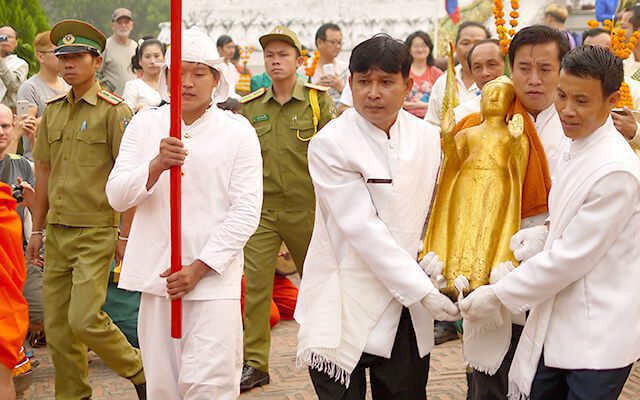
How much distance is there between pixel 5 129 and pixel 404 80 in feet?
9.50

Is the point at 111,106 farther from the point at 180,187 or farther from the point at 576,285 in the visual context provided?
the point at 576,285

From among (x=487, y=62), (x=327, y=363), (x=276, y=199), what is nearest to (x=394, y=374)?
(x=327, y=363)

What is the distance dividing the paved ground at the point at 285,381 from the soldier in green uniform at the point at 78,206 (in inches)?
19.9

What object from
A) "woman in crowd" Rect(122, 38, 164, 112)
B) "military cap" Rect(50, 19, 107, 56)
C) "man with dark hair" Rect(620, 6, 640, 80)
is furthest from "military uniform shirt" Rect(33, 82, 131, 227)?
"man with dark hair" Rect(620, 6, 640, 80)

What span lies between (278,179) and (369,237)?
8.68ft

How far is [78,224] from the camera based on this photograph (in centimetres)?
504

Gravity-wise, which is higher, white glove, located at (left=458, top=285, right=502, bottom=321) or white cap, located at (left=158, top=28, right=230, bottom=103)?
white cap, located at (left=158, top=28, right=230, bottom=103)

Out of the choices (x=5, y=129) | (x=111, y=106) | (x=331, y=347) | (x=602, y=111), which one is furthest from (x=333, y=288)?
(x=5, y=129)

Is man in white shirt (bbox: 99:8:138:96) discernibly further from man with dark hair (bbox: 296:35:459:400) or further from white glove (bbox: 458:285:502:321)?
white glove (bbox: 458:285:502:321)

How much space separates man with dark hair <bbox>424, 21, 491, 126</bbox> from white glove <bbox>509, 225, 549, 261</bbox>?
10.9ft

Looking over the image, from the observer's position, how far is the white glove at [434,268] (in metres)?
3.23

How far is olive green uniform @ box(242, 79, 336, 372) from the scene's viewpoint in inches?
223

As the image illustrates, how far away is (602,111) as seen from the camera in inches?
118

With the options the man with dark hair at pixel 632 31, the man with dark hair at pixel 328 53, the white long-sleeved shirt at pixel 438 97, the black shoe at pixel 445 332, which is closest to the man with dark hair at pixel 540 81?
the man with dark hair at pixel 632 31
